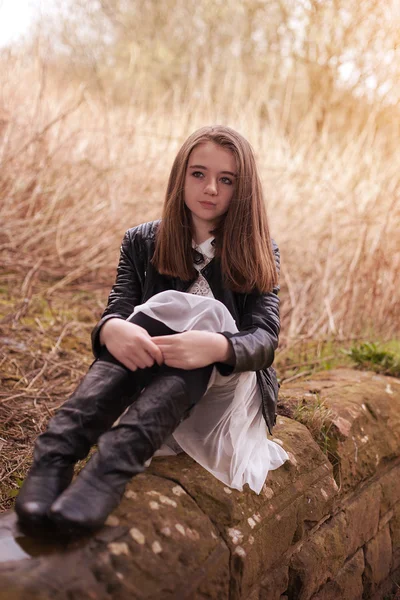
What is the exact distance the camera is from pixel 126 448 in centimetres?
154

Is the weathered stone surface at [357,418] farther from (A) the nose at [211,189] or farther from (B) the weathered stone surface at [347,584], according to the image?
(A) the nose at [211,189]

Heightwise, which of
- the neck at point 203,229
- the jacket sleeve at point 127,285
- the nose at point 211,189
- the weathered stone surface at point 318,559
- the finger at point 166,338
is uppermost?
the nose at point 211,189

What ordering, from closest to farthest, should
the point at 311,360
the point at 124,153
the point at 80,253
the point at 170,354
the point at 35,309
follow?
the point at 170,354
the point at 311,360
the point at 35,309
the point at 80,253
the point at 124,153

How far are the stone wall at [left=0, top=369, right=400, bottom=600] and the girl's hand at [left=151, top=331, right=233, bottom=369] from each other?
335 millimetres

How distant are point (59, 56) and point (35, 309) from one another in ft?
8.29

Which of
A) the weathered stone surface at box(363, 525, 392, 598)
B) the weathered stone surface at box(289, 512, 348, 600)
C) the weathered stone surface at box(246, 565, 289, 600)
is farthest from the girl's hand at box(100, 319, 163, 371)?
the weathered stone surface at box(363, 525, 392, 598)

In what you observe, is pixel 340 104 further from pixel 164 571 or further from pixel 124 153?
pixel 164 571

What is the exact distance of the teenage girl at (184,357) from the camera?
5.04 ft

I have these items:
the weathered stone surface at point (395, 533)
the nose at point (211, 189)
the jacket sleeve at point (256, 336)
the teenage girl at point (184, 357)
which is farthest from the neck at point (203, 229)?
the weathered stone surface at point (395, 533)

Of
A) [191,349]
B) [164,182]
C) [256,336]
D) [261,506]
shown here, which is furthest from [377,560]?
[164,182]

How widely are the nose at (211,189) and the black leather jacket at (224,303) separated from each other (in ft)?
0.74

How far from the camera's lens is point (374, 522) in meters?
2.61

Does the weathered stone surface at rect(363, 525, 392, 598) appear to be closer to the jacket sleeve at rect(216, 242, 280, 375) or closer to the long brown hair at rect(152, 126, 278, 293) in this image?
the jacket sleeve at rect(216, 242, 280, 375)

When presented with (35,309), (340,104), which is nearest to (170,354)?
(35,309)
